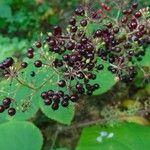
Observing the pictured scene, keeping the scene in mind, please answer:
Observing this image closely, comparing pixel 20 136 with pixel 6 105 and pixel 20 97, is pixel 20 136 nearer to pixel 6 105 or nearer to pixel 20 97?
pixel 20 97

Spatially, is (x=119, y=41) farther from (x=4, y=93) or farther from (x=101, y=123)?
(x=101, y=123)

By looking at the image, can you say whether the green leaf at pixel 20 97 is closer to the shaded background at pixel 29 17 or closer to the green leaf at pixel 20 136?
the green leaf at pixel 20 136

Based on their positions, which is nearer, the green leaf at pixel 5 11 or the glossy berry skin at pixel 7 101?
the glossy berry skin at pixel 7 101

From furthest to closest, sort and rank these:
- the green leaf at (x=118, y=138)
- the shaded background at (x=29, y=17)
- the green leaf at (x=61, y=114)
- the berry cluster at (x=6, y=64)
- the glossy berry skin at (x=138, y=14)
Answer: the shaded background at (x=29, y=17), the green leaf at (x=118, y=138), the green leaf at (x=61, y=114), the glossy berry skin at (x=138, y=14), the berry cluster at (x=6, y=64)

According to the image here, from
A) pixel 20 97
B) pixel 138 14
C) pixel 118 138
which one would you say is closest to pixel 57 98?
pixel 20 97

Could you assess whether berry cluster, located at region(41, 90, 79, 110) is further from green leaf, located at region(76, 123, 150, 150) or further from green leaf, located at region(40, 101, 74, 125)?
green leaf, located at region(76, 123, 150, 150)

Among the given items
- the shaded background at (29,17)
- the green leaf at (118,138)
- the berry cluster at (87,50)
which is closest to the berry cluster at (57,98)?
the berry cluster at (87,50)
